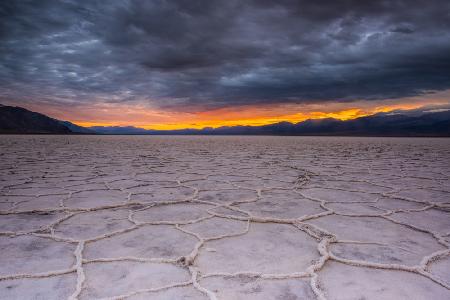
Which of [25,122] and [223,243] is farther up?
[25,122]

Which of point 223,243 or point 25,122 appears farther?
point 25,122

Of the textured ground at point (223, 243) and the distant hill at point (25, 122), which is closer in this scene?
the textured ground at point (223, 243)

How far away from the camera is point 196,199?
8.99 feet

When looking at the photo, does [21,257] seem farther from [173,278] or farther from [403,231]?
[403,231]

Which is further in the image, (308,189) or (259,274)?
(308,189)

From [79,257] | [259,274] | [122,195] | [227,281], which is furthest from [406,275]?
[122,195]

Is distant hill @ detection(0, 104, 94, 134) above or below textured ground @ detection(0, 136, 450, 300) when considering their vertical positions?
above

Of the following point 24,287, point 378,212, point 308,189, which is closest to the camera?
point 24,287

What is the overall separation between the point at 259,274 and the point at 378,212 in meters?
1.41

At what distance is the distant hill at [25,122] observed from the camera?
5767 cm

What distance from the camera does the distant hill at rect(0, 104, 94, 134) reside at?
57.7 metres

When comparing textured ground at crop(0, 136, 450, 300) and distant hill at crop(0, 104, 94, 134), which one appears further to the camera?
distant hill at crop(0, 104, 94, 134)

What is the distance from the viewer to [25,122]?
6325 centimetres

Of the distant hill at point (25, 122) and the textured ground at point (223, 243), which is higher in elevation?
the distant hill at point (25, 122)
